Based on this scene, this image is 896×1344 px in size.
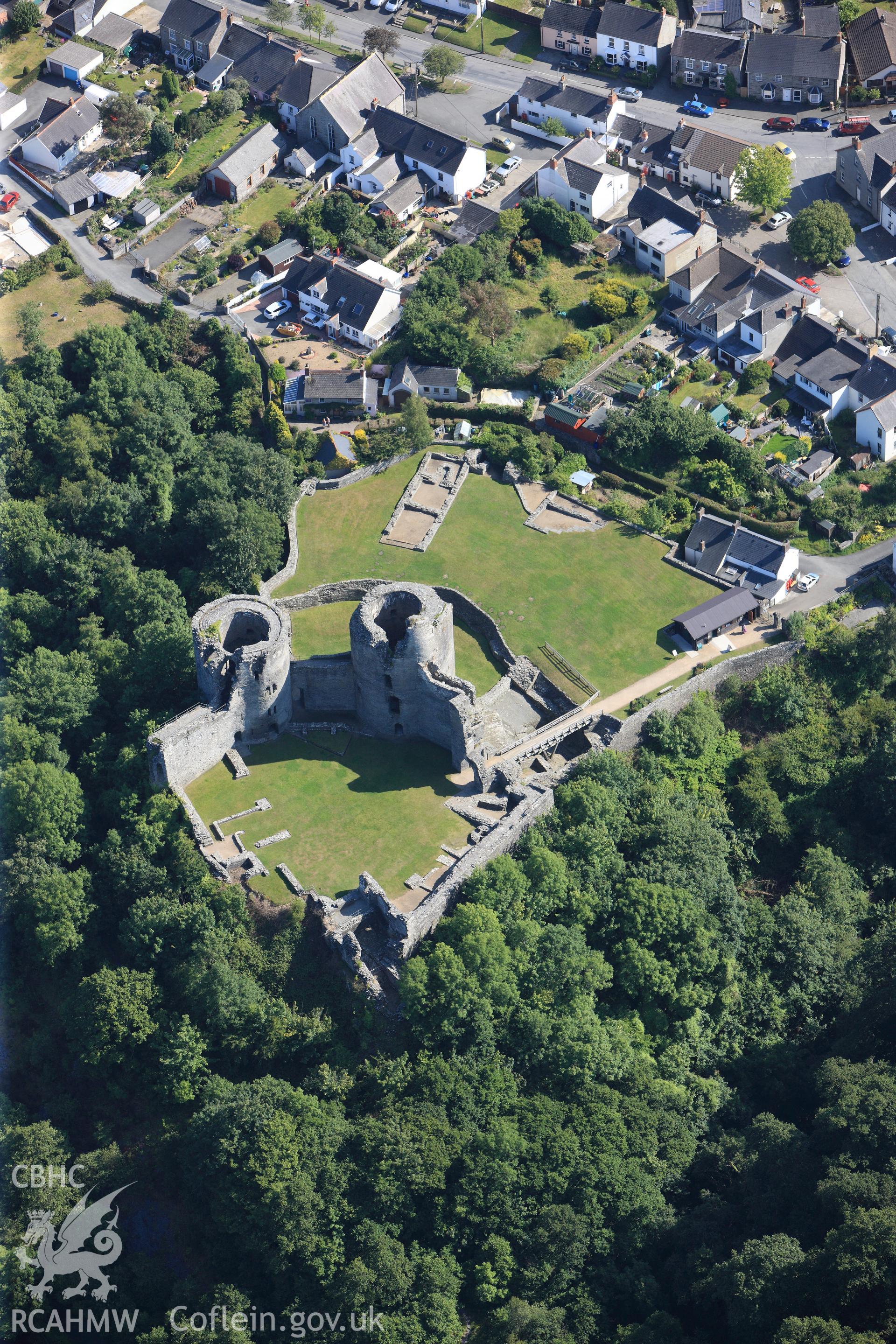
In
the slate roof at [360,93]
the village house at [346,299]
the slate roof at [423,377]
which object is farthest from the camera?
the slate roof at [360,93]

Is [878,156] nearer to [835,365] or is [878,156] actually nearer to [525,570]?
[835,365]

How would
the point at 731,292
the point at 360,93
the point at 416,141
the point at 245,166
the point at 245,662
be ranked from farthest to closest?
the point at 360,93 < the point at 245,166 < the point at 416,141 < the point at 731,292 < the point at 245,662

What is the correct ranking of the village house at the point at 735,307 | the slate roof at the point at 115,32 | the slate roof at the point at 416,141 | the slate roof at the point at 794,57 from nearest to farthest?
1. the village house at the point at 735,307
2. the slate roof at the point at 416,141
3. the slate roof at the point at 794,57
4. the slate roof at the point at 115,32

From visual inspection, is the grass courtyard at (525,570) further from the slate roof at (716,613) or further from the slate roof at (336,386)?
the slate roof at (336,386)

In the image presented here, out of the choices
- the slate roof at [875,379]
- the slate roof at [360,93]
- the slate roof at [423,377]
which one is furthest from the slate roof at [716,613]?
the slate roof at [360,93]

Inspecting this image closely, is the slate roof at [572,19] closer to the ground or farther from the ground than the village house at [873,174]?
farther from the ground

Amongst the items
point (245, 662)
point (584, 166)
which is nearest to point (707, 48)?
point (584, 166)
